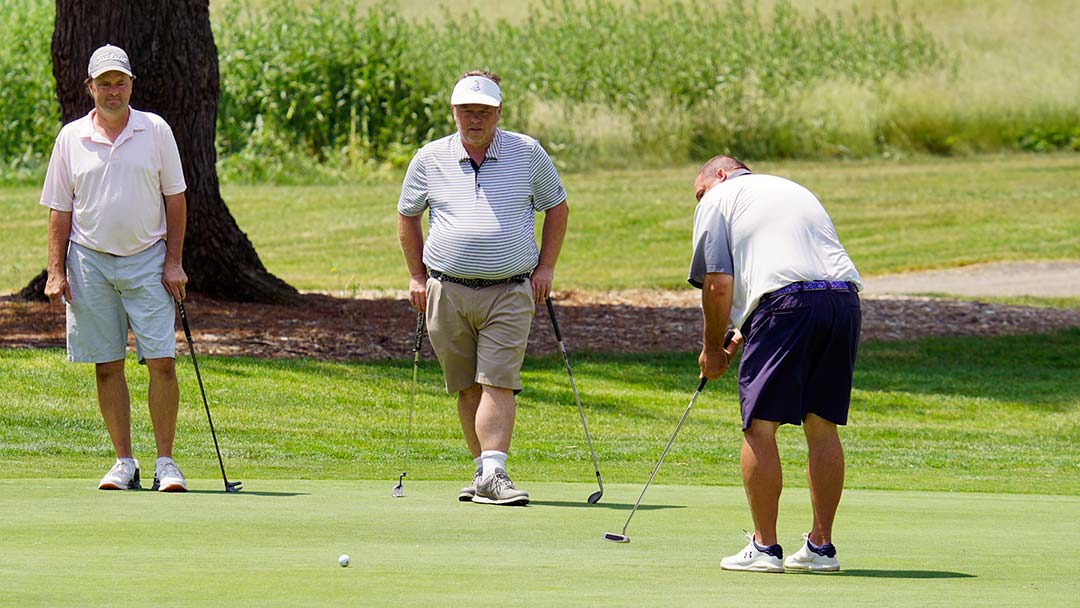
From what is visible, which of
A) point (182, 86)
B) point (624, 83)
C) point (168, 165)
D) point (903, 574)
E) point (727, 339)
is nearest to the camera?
point (903, 574)

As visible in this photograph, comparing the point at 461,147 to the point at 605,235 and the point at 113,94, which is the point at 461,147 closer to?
the point at 113,94

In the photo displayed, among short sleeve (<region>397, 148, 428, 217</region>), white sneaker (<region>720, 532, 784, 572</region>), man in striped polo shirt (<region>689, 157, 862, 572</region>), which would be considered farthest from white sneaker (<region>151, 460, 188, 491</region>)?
white sneaker (<region>720, 532, 784, 572</region>)

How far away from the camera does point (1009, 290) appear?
2123 centimetres

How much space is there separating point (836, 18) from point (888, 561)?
33574 millimetres

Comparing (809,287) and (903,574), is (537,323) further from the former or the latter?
(903,574)

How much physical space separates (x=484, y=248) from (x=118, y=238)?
5.56 feet

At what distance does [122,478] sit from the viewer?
7.93 meters

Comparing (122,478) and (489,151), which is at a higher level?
(489,151)

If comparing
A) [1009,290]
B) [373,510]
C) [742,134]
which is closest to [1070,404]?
[1009,290]

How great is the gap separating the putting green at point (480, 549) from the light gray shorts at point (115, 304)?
26.4 inches

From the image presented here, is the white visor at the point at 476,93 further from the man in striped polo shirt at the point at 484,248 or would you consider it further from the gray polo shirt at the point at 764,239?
the gray polo shirt at the point at 764,239

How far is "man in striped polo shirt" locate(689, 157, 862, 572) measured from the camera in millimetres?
6160

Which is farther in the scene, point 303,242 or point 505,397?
point 303,242

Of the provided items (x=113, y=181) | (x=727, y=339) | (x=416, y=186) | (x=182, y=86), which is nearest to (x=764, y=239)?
(x=727, y=339)
